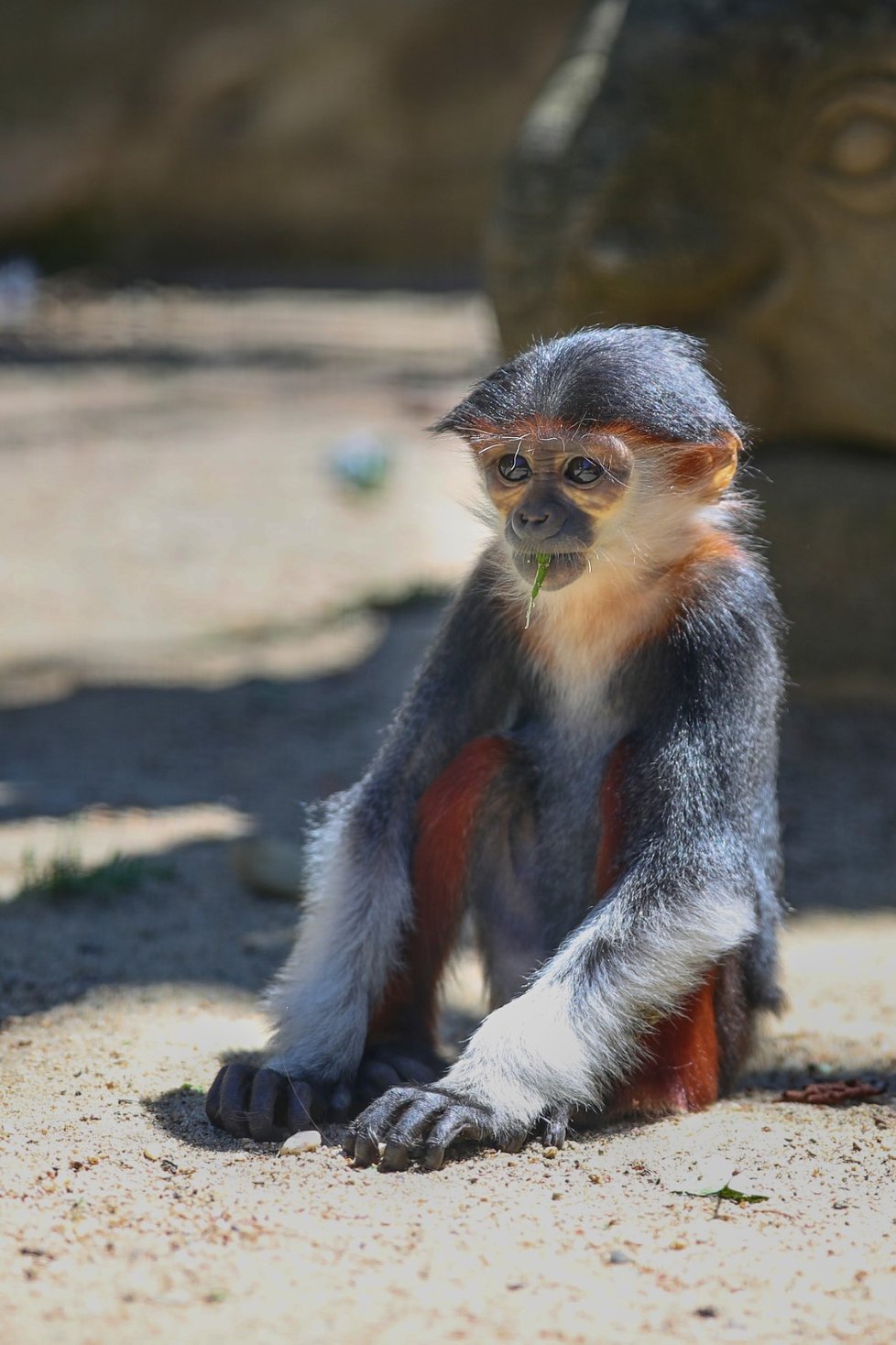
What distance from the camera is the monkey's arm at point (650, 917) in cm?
378

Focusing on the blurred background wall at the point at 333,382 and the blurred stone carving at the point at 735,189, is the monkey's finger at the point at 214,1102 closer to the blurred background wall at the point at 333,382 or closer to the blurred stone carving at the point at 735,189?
the blurred background wall at the point at 333,382

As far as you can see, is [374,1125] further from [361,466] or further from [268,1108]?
[361,466]

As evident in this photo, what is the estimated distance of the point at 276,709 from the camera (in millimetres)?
7941

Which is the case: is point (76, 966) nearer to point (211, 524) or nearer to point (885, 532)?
point (885, 532)

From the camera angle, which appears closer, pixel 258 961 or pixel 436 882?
pixel 436 882

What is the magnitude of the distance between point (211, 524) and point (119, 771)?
356cm

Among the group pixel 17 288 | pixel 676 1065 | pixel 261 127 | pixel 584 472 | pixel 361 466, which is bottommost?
pixel 676 1065

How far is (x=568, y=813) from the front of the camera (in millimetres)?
4359

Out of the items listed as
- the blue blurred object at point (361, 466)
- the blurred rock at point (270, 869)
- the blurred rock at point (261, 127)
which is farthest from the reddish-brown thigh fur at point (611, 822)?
the blurred rock at point (261, 127)

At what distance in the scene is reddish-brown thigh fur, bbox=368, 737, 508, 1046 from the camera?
4270 mm

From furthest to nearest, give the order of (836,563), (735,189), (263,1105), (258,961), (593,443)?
(836,563)
(735,189)
(258,961)
(593,443)
(263,1105)

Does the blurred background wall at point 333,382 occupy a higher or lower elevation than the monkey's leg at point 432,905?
higher

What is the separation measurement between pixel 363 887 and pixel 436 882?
0.19m

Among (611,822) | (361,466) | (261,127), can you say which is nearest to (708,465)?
(611,822)
